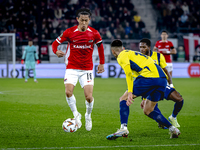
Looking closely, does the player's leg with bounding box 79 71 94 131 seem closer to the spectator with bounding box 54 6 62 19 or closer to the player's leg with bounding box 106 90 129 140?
the player's leg with bounding box 106 90 129 140

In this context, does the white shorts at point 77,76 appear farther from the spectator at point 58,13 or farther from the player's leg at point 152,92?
the spectator at point 58,13

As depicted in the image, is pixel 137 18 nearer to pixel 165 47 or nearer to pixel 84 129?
pixel 165 47

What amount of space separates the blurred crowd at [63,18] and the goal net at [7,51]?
5.51ft

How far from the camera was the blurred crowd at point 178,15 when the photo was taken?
23644 mm

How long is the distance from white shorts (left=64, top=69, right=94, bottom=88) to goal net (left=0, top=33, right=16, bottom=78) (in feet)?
45.3

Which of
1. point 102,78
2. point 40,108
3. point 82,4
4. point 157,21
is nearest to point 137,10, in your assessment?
point 157,21

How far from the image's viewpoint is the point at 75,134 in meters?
5.26

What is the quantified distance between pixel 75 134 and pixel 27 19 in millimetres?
19560

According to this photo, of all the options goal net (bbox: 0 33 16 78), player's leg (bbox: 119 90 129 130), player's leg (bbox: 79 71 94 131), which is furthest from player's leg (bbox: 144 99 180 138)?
goal net (bbox: 0 33 16 78)

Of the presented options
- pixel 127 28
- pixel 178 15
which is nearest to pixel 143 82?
pixel 127 28

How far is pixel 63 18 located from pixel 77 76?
18.6 metres

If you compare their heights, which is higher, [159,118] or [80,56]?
[80,56]

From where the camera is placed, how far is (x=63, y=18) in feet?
78.0

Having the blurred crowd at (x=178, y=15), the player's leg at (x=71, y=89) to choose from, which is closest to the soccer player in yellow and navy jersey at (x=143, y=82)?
the player's leg at (x=71, y=89)
